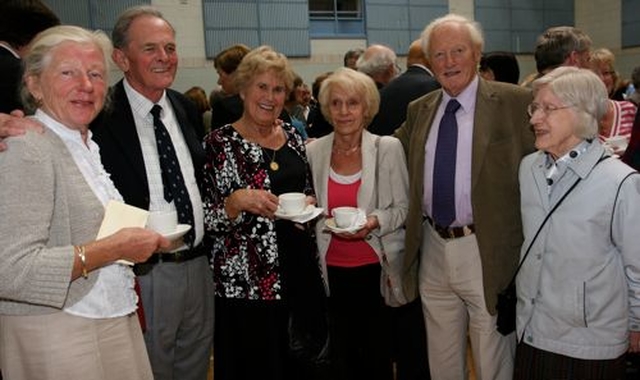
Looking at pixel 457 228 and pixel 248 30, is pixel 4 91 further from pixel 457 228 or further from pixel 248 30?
pixel 248 30

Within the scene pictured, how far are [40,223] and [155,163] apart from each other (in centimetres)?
81

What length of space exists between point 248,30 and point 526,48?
624cm

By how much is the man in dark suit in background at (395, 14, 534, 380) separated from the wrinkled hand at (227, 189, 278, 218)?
642mm

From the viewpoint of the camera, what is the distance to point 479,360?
233cm

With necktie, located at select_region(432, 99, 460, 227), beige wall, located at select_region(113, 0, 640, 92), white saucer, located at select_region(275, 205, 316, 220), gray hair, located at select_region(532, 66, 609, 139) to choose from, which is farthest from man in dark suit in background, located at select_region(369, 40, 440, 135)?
beige wall, located at select_region(113, 0, 640, 92)

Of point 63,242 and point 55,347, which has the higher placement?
point 63,242

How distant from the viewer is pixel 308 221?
7.70 ft

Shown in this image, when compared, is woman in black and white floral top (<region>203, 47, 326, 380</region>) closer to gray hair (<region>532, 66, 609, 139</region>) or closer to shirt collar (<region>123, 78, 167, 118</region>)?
shirt collar (<region>123, 78, 167, 118</region>)

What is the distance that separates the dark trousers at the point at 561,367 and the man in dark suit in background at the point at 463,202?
0.87 ft

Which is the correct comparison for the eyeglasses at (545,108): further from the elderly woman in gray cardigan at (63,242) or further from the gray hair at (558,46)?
the elderly woman in gray cardigan at (63,242)

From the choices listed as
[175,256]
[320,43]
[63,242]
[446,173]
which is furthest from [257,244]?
[320,43]

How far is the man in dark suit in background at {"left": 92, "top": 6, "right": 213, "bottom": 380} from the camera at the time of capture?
6.94 ft

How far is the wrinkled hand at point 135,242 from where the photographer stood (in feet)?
4.87

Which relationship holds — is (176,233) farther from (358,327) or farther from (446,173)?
(358,327)
